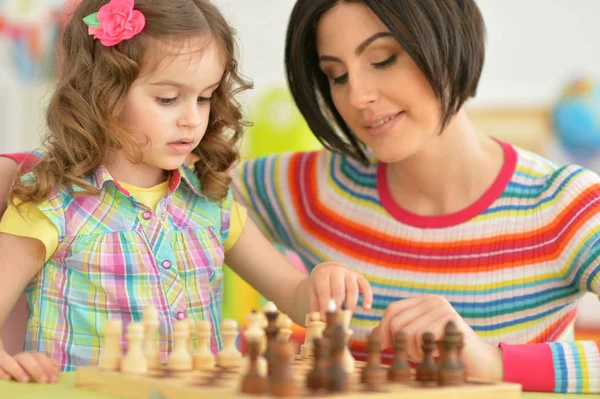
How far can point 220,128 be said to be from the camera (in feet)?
5.59

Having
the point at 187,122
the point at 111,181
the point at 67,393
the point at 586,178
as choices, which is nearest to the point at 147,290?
the point at 111,181

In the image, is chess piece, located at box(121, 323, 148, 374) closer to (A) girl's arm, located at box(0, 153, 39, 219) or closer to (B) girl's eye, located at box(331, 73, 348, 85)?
(A) girl's arm, located at box(0, 153, 39, 219)

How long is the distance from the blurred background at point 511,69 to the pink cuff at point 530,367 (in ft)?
9.55

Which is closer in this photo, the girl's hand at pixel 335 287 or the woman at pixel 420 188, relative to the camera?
the girl's hand at pixel 335 287

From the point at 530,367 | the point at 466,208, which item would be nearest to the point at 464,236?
the point at 466,208

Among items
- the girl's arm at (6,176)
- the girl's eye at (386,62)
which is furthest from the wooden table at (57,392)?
the girl's eye at (386,62)

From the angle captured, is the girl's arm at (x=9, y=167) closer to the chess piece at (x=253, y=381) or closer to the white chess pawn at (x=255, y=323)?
the white chess pawn at (x=255, y=323)

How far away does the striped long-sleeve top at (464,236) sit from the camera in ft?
5.41

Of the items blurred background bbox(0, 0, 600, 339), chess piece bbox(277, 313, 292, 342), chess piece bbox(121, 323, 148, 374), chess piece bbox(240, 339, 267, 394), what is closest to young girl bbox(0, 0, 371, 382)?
chess piece bbox(277, 313, 292, 342)

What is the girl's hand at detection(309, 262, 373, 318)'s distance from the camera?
139cm

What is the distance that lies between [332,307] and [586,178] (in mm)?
742

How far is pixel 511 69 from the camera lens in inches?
189

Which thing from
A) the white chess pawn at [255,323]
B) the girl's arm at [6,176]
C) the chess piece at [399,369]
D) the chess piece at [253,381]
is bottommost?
the chess piece at [253,381]

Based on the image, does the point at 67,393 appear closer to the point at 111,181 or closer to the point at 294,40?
the point at 111,181
